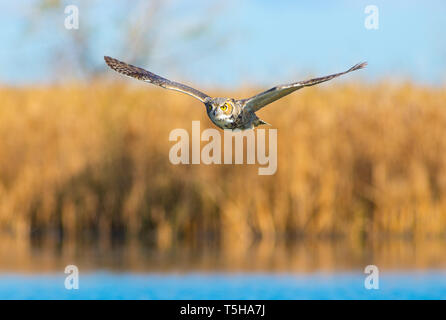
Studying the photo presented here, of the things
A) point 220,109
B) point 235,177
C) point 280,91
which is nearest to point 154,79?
point 220,109

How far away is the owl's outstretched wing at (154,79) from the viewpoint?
190 inches

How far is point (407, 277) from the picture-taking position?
818cm

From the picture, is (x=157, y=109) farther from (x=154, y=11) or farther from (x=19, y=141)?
(x=154, y=11)

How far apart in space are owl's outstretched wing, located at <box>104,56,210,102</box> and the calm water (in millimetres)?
2682

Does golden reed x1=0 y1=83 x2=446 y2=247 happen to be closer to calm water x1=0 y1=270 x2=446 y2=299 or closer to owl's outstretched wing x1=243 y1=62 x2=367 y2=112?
calm water x1=0 y1=270 x2=446 y2=299

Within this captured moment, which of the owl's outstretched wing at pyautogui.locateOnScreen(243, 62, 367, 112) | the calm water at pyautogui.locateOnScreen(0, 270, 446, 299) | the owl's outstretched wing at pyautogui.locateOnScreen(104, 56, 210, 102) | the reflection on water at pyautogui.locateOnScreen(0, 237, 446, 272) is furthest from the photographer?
the reflection on water at pyautogui.locateOnScreen(0, 237, 446, 272)

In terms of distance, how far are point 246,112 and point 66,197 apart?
19.0 ft

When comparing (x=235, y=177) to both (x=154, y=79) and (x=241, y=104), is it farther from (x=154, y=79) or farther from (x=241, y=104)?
(x=241, y=104)

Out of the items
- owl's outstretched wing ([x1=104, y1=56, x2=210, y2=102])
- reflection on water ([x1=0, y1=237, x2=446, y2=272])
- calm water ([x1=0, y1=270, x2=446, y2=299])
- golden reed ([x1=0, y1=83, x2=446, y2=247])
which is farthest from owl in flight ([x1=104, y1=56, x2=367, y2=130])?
golden reed ([x1=0, y1=83, x2=446, y2=247])

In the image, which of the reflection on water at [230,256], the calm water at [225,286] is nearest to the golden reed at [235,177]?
the reflection on water at [230,256]

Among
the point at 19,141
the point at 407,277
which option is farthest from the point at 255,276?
the point at 19,141

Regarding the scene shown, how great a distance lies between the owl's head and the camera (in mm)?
4418

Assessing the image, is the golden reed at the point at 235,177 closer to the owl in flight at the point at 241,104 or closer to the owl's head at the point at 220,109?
the owl in flight at the point at 241,104

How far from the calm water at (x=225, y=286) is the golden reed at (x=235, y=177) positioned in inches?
59.5
